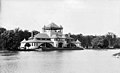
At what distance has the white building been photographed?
74.3 metres

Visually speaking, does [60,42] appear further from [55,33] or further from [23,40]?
[23,40]

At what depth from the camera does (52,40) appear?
260 feet

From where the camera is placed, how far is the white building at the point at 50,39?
74312 mm

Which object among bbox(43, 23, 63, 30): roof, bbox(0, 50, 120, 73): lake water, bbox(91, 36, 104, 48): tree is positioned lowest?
bbox(0, 50, 120, 73): lake water

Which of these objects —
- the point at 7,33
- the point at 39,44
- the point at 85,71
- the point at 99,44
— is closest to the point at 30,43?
the point at 39,44

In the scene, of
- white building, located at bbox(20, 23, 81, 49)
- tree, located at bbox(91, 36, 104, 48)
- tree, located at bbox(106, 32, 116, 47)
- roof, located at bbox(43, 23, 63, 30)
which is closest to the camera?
white building, located at bbox(20, 23, 81, 49)

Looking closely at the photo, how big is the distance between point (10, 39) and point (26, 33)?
24239 mm

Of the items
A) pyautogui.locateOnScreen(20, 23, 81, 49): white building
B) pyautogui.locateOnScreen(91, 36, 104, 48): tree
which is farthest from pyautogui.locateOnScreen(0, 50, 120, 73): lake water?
pyautogui.locateOnScreen(91, 36, 104, 48): tree

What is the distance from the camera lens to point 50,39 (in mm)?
79875

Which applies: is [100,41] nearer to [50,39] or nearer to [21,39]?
[50,39]

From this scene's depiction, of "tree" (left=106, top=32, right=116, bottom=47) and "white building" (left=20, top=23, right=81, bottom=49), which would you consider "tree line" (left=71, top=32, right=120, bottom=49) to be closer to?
"tree" (left=106, top=32, right=116, bottom=47)

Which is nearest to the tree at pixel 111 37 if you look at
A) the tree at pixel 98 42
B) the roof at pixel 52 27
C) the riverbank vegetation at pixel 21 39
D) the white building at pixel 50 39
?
the riverbank vegetation at pixel 21 39

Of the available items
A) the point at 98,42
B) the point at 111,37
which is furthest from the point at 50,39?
the point at 111,37

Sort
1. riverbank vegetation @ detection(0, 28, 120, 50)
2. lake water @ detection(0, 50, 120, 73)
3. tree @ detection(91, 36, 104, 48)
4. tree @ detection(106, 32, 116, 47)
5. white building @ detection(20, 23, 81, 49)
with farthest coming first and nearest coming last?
tree @ detection(106, 32, 116, 47) → tree @ detection(91, 36, 104, 48) → white building @ detection(20, 23, 81, 49) → riverbank vegetation @ detection(0, 28, 120, 50) → lake water @ detection(0, 50, 120, 73)
